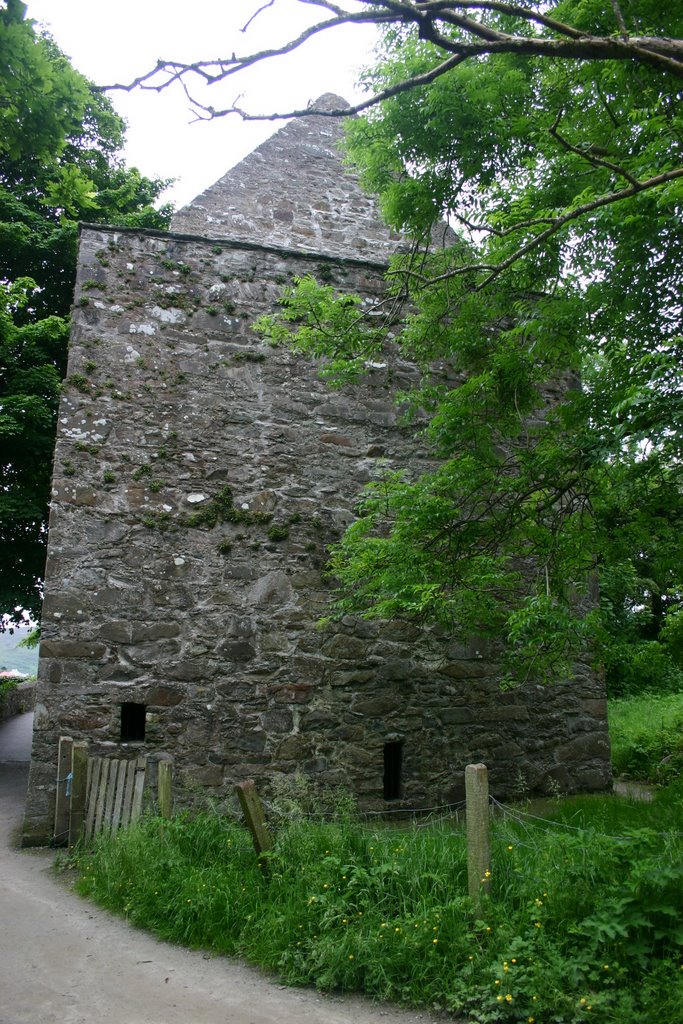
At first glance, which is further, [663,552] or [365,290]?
[365,290]

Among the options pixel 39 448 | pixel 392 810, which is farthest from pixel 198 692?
pixel 39 448

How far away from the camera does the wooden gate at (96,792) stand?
18.8ft

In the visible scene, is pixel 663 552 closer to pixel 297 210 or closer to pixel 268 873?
pixel 268 873

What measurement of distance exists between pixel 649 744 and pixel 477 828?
275 inches

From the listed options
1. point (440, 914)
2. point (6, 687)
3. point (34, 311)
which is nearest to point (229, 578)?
point (440, 914)

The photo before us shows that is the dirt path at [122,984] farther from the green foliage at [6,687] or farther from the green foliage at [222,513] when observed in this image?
the green foliage at [6,687]

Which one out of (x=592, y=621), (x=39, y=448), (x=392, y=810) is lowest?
(x=392, y=810)

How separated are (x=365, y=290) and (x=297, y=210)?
2.92 metres

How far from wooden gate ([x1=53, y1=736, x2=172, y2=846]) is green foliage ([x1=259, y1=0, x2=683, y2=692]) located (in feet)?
7.22

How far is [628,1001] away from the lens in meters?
3.13

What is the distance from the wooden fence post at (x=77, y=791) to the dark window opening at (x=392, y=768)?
2781 millimetres

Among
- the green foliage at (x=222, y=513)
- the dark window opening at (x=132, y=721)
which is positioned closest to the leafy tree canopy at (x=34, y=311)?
the green foliage at (x=222, y=513)

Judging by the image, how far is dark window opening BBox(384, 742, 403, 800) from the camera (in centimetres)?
739

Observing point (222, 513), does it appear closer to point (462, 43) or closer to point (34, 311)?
point (462, 43)
